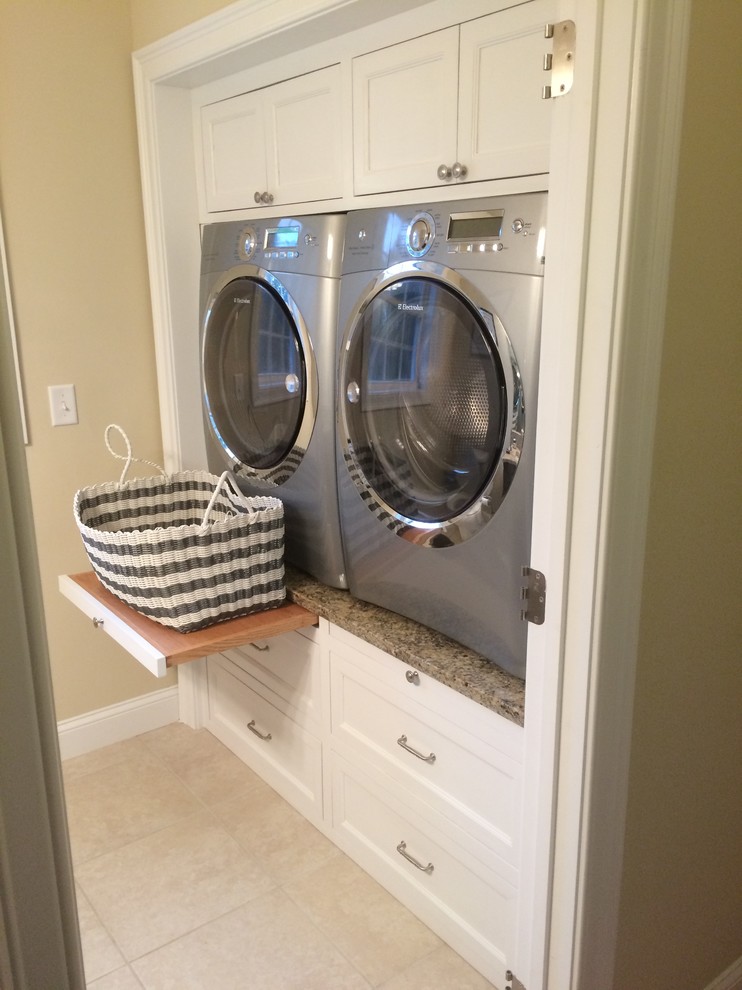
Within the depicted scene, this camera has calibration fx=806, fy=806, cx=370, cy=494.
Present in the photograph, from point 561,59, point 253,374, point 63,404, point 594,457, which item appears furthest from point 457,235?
point 63,404

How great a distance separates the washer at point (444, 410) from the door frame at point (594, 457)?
271 mm

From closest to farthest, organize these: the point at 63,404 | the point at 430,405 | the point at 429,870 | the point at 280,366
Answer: the point at 430,405 < the point at 429,870 < the point at 280,366 < the point at 63,404

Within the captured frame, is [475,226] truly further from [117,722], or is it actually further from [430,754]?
[117,722]

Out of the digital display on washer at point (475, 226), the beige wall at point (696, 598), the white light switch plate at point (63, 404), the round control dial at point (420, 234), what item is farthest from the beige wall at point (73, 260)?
the beige wall at point (696, 598)

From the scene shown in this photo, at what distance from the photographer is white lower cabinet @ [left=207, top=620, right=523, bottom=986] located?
1631 mm

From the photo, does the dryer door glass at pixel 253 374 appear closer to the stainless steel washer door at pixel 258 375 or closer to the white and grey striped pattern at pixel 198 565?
the stainless steel washer door at pixel 258 375

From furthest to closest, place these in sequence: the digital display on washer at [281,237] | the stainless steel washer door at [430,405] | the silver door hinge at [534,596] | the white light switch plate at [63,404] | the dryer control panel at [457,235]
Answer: the white light switch plate at [63,404]
the digital display on washer at [281,237]
the stainless steel washer door at [430,405]
the dryer control panel at [457,235]
the silver door hinge at [534,596]

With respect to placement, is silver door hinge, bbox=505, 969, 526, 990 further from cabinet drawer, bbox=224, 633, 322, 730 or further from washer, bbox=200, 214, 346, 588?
washer, bbox=200, 214, 346, 588

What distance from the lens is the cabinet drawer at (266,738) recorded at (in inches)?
86.1

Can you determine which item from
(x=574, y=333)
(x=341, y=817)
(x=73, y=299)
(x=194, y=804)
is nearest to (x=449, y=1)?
(x=574, y=333)

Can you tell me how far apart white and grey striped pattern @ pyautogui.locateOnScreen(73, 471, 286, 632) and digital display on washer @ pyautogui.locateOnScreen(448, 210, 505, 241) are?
795mm

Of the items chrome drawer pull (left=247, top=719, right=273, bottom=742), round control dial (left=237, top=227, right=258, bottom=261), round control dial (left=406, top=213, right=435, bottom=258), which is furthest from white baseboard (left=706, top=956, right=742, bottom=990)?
round control dial (left=237, top=227, right=258, bottom=261)

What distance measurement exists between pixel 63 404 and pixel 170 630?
0.82 metres

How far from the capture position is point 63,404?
235 centimetres
